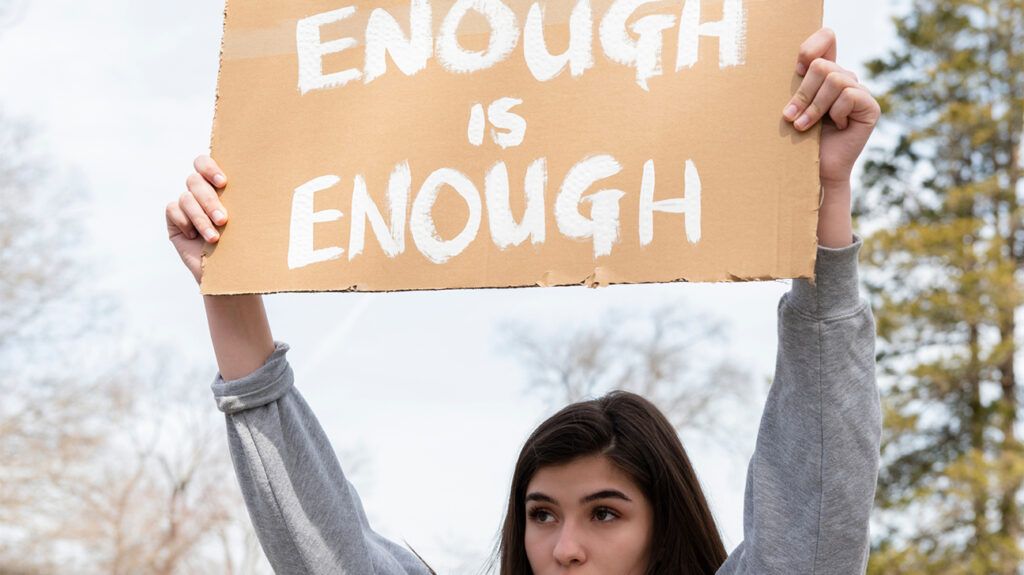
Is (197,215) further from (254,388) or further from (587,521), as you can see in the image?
(587,521)

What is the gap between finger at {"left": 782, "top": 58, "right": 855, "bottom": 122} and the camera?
5.07ft

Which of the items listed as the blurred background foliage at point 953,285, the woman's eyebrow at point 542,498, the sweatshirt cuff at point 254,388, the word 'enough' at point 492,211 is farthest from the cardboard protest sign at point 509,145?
the blurred background foliage at point 953,285

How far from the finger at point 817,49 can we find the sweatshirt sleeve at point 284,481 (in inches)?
38.3

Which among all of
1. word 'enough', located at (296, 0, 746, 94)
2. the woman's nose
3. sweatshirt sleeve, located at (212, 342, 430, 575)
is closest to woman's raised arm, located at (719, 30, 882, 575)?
word 'enough', located at (296, 0, 746, 94)

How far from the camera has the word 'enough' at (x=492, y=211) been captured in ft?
5.44

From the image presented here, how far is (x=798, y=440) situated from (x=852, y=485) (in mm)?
93

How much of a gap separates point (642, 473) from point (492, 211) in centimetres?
64

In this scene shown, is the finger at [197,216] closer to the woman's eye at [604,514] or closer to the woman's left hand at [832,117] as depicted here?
the woman's eye at [604,514]

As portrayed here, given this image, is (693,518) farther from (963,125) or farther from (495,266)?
(963,125)

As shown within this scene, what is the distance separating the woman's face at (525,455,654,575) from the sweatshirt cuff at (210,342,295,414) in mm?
478

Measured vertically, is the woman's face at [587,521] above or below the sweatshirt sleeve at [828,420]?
below

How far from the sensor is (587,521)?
201cm

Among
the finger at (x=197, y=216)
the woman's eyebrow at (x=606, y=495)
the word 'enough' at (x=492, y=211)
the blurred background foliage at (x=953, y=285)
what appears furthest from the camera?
the blurred background foliage at (x=953, y=285)

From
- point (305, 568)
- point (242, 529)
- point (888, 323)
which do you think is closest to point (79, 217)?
point (242, 529)
